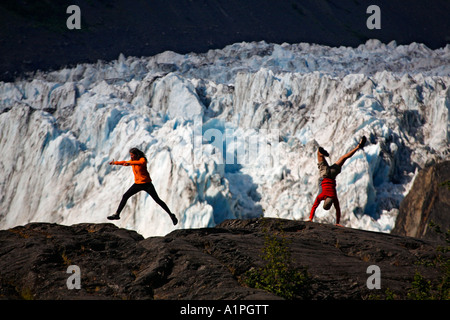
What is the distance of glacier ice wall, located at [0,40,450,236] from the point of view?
40594mm

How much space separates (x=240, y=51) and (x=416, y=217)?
65.2 m

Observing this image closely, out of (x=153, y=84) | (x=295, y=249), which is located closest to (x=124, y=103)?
(x=153, y=84)

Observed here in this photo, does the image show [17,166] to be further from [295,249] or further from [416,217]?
[295,249]

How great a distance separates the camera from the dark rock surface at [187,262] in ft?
21.4

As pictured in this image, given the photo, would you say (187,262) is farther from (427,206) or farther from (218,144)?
(218,144)

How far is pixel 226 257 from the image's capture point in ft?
24.8

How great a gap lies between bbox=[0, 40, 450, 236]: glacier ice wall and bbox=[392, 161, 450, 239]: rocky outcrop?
1068 centimetres

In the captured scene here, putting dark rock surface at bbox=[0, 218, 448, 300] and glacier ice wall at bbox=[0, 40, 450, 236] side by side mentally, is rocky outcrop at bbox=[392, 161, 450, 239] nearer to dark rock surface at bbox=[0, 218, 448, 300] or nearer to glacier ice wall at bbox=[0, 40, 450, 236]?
glacier ice wall at bbox=[0, 40, 450, 236]

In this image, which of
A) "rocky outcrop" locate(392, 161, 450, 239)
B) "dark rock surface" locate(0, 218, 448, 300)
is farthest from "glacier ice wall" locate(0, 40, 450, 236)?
"dark rock surface" locate(0, 218, 448, 300)

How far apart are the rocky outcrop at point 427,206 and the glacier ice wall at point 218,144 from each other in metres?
10.7

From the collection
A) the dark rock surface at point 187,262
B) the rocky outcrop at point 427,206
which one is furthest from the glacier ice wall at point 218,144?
the dark rock surface at point 187,262

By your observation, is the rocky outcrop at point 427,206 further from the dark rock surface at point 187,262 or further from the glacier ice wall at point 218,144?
the dark rock surface at point 187,262

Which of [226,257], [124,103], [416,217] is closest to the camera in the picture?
[226,257]
